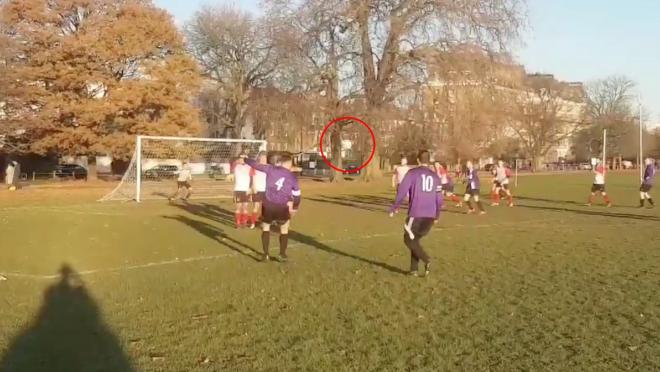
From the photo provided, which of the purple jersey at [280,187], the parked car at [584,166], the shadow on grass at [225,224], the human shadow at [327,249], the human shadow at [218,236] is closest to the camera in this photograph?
the human shadow at [327,249]

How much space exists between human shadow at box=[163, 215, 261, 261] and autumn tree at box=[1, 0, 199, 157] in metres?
22.9

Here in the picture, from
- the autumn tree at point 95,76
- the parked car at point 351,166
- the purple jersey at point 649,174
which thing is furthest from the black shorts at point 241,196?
the parked car at point 351,166

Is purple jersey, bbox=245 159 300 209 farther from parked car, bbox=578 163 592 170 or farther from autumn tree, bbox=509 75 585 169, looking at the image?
parked car, bbox=578 163 592 170

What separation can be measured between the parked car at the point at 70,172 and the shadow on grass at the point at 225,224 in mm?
31098

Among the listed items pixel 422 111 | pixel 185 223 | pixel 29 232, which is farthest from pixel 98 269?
pixel 422 111

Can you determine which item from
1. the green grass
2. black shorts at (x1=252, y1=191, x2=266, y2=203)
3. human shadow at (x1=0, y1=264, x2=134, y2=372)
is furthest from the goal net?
human shadow at (x1=0, y1=264, x2=134, y2=372)

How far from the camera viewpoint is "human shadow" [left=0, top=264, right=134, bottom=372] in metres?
5.56

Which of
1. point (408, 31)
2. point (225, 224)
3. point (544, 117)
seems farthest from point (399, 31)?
point (544, 117)

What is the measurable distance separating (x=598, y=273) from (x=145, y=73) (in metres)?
38.6

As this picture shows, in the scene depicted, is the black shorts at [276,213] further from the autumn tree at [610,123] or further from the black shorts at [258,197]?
the autumn tree at [610,123]

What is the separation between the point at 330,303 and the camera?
7867 millimetres

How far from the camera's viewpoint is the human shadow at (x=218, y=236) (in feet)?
41.3

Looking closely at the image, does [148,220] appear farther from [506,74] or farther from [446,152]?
[446,152]

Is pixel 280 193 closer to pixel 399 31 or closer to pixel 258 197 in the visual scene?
pixel 258 197
